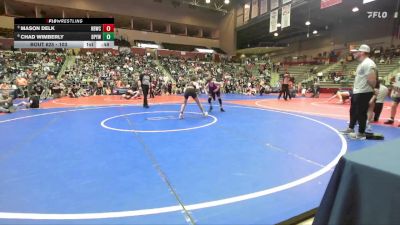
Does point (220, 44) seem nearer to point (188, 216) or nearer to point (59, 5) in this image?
point (59, 5)

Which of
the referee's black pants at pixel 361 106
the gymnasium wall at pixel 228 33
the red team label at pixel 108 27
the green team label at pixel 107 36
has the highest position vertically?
the gymnasium wall at pixel 228 33

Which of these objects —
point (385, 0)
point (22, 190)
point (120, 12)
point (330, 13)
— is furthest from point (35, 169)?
point (120, 12)

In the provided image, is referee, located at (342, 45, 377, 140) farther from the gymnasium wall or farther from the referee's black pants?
the gymnasium wall

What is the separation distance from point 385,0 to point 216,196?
25.2 meters

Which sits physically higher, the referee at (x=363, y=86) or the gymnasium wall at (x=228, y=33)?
the gymnasium wall at (x=228, y=33)
